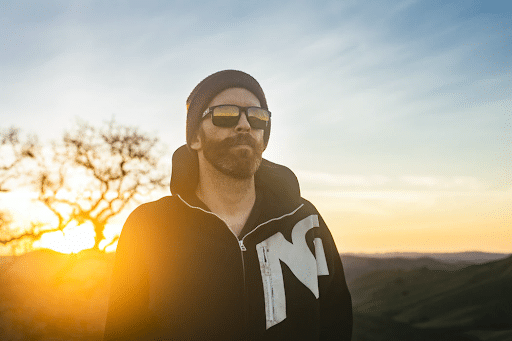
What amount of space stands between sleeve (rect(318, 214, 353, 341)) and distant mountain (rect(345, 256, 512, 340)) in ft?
44.0

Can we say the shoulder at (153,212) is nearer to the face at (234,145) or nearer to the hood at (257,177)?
the hood at (257,177)

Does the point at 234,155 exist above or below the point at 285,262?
above

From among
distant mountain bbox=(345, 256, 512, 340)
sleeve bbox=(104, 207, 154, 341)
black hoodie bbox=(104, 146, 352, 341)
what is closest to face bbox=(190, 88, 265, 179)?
black hoodie bbox=(104, 146, 352, 341)

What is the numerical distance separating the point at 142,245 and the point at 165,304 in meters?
0.47

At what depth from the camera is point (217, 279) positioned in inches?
105

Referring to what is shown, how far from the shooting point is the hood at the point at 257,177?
3139mm

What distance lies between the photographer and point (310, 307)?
2.80m

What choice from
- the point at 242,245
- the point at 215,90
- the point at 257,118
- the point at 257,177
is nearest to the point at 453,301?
the point at 257,177

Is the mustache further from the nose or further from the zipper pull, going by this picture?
the zipper pull

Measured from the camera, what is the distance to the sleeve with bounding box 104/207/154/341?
8.84 ft

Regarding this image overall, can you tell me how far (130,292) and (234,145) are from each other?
130 cm

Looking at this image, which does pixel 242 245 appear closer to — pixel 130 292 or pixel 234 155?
pixel 234 155

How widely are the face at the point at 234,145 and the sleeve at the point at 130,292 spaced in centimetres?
77

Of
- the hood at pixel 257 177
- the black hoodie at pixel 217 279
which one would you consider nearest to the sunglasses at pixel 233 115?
the hood at pixel 257 177
